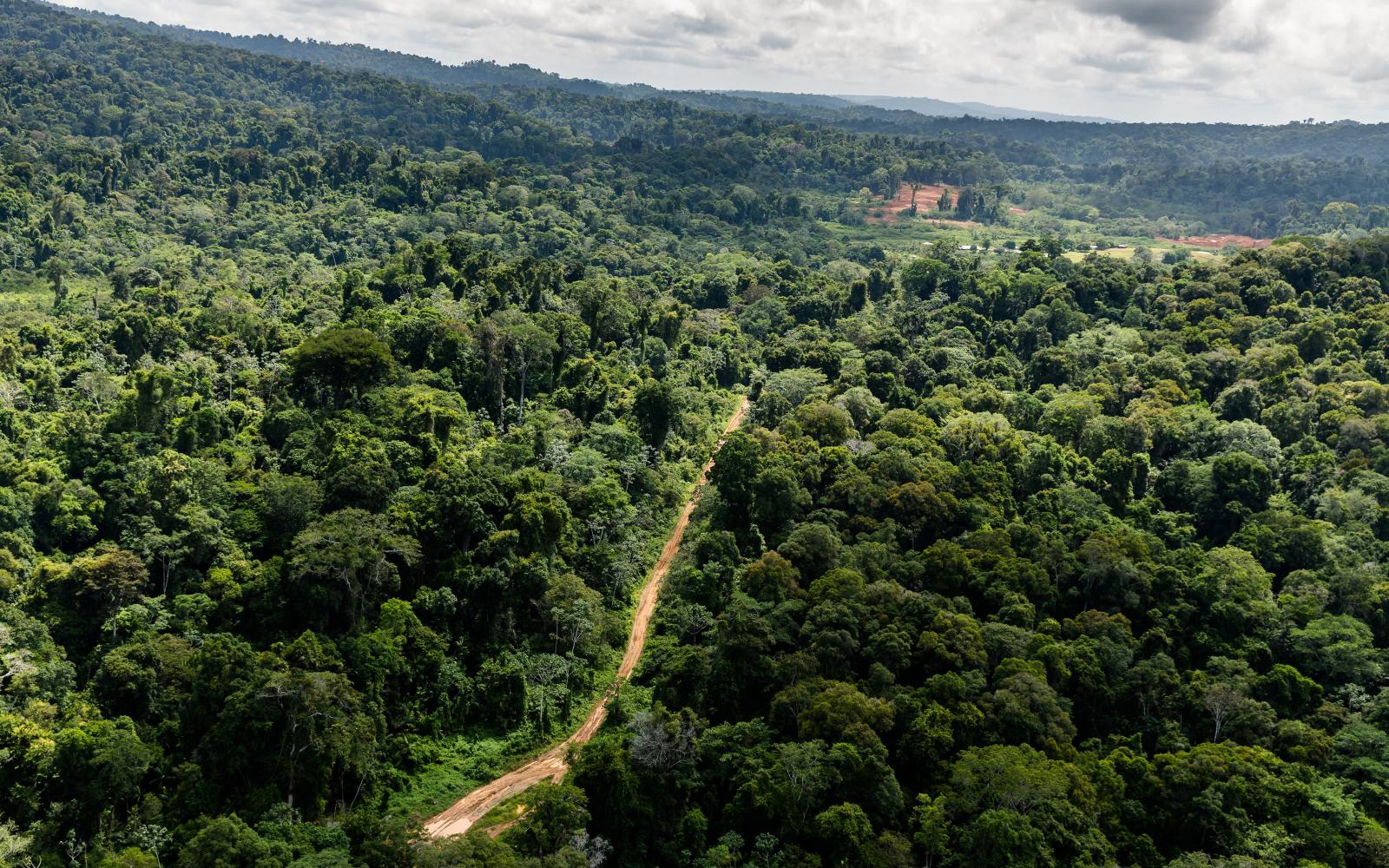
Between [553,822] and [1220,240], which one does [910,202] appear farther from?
[553,822]

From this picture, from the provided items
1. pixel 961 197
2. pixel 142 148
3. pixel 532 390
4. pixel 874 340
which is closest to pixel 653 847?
pixel 532 390

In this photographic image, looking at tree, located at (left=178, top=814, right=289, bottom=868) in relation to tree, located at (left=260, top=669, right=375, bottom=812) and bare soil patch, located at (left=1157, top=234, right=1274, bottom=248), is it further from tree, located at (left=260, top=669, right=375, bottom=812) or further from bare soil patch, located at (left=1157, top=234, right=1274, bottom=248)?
bare soil patch, located at (left=1157, top=234, right=1274, bottom=248)

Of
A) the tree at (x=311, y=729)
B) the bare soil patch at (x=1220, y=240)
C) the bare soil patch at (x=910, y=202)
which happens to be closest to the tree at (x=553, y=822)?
the tree at (x=311, y=729)

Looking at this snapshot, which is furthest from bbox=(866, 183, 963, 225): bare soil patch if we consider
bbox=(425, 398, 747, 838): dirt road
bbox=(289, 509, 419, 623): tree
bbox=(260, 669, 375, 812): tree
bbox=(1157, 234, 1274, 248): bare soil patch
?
bbox=(260, 669, 375, 812): tree

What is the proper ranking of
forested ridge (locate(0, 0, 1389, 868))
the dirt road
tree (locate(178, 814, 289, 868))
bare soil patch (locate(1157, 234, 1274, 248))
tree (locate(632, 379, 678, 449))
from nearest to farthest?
tree (locate(178, 814, 289, 868)) → forested ridge (locate(0, 0, 1389, 868)) → the dirt road → tree (locate(632, 379, 678, 449)) → bare soil patch (locate(1157, 234, 1274, 248))

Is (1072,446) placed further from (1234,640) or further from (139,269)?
(139,269)

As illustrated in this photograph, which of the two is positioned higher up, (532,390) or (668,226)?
(668,226)
